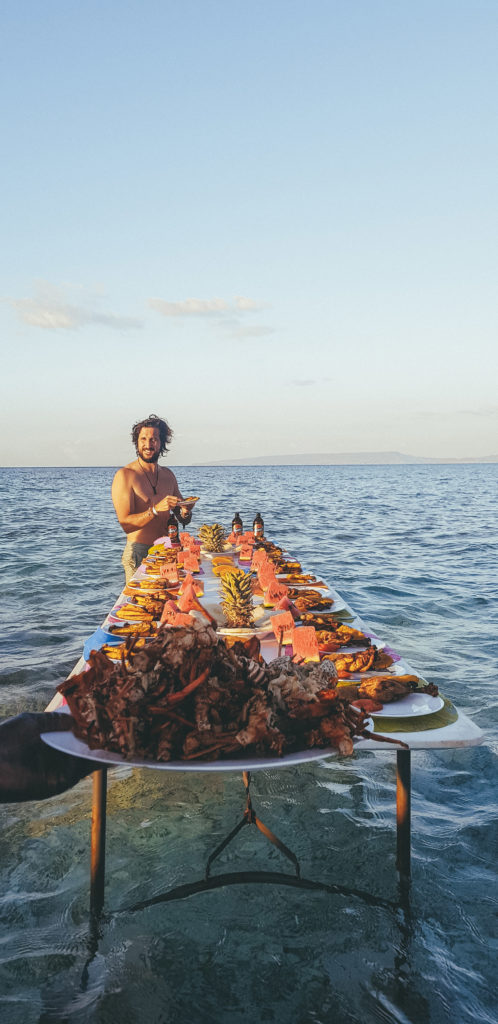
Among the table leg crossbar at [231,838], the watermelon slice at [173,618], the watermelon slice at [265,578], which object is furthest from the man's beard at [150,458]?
the table leg crossbar at [231,838]

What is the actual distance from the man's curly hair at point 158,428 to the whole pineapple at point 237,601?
366cm

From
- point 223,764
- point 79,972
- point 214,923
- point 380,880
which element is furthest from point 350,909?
point 223,764

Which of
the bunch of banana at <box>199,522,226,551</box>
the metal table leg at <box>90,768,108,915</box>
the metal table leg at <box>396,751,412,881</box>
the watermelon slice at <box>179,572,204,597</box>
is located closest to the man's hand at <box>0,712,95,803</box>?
the metal table leg at <box>90,768,108,915</box>

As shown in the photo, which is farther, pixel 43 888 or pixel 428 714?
pixel 43 888

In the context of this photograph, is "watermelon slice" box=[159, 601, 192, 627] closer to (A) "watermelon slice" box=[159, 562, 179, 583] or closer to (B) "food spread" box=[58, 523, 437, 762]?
(B) "food spread" box=[58, 523, 437, 762]

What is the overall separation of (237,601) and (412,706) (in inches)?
50.8

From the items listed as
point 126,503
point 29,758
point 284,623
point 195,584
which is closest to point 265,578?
point 195,584

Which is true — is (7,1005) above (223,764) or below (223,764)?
below

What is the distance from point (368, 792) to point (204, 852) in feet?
4.03

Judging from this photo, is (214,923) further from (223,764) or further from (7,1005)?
(223,764)

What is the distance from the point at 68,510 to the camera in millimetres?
32125

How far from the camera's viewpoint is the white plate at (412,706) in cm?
223

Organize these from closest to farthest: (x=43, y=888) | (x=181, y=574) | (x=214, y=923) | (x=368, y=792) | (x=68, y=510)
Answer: (x=214, y=923) → (x=43, y=888) → (x=368, y=792) → (x=181, y=574) → (x=68, y=510)

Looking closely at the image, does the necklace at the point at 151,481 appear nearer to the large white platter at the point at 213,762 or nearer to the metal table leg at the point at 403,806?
the metal table leg at the point at 403,806
